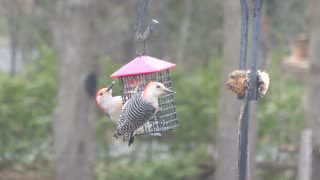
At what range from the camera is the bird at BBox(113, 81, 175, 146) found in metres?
3.53

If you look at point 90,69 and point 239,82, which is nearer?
point 239,82

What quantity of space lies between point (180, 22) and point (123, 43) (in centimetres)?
283

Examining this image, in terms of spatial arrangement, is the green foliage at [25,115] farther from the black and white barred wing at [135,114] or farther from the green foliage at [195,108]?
the black and white barred wing at [135,114]

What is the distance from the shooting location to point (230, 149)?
8406 millimetres

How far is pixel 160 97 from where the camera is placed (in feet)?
13.5

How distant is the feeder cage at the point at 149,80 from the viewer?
3.80m

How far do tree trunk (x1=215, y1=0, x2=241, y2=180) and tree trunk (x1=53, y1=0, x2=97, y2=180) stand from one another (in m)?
1.55

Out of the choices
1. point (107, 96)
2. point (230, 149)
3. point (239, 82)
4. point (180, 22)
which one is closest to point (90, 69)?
point (230, 149)

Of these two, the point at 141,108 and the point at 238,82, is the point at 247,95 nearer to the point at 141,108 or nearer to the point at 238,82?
the point at 238,82

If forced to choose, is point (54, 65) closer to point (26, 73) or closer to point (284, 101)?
point (26, 73)

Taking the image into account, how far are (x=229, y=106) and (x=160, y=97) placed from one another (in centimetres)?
430

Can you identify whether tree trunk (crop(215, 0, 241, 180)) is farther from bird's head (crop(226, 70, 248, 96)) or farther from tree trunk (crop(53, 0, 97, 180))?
bird's head (crop(226, 70, 248, 96))

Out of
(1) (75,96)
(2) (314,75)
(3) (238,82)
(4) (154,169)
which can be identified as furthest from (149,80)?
(4) (154,169)

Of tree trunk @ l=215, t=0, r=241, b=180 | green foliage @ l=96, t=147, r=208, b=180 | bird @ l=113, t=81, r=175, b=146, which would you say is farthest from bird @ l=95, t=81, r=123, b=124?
green foliage @ l=96, t=147, r=208, b=180
